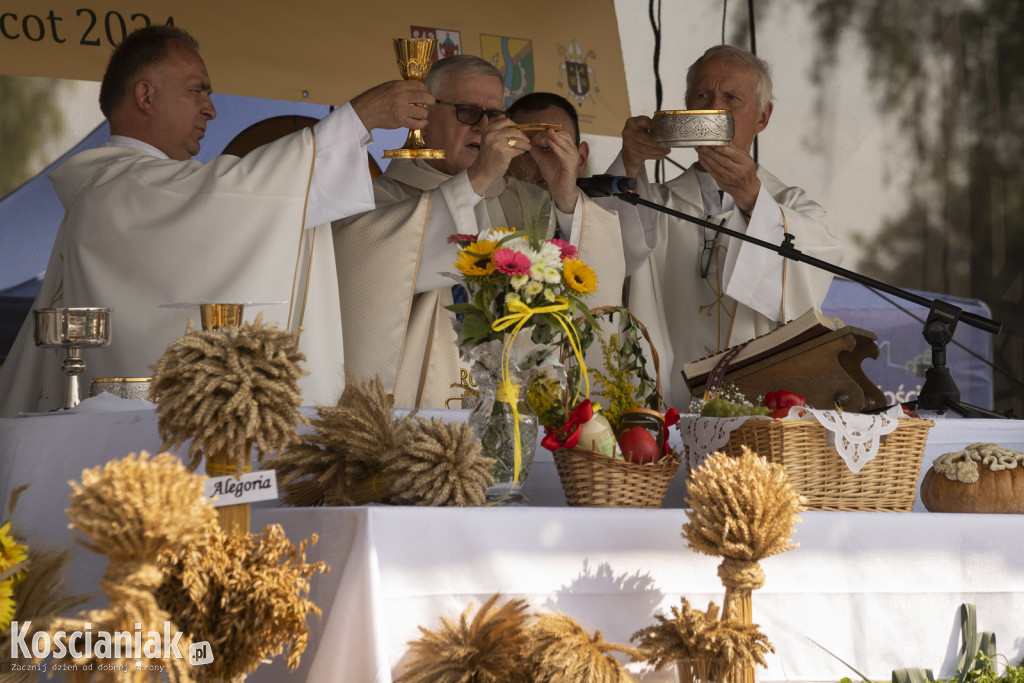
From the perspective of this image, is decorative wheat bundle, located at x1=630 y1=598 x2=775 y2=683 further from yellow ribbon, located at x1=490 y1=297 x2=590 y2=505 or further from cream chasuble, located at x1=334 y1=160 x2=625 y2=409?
cream chasuble, located at x1=334 y1=160 x2=625 y2=409

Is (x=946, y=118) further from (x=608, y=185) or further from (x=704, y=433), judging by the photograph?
(x=704, y=433)

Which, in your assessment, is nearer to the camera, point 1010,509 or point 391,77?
point 1010,509

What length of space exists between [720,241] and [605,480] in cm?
237

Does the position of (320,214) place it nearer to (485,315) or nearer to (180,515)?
(485,315)

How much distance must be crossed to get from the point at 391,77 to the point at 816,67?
8.28 feet

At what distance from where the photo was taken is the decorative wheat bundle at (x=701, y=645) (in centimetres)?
162

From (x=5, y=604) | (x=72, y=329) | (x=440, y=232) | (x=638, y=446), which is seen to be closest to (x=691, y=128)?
(x=440, y=232)

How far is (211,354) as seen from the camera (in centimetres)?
144

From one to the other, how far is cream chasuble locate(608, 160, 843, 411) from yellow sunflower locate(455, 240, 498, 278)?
6.01 feet

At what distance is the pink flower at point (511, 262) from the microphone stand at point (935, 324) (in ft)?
2.91

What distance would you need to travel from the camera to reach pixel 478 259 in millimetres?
1945

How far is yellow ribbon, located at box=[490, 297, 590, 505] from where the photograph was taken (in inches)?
75.0

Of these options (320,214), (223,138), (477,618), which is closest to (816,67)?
(223,138)

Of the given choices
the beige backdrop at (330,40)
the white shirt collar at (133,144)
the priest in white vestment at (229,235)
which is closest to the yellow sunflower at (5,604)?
the priest in white vestment at (229,235)
